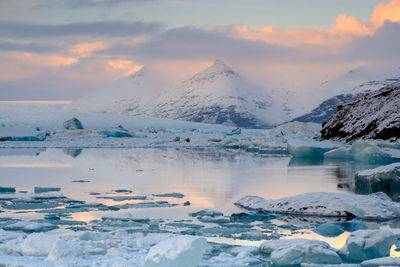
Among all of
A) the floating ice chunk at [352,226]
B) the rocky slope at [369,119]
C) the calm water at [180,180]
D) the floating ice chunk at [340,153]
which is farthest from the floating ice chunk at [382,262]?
the rocky slope at [369,119]

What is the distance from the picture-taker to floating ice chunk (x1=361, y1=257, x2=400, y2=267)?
466cm

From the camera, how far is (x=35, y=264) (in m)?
4.65

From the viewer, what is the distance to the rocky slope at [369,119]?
787 inches

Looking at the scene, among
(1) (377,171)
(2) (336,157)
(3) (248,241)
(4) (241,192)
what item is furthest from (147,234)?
(2) (336,157)

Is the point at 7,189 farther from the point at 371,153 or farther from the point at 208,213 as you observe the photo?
the point at 371,153

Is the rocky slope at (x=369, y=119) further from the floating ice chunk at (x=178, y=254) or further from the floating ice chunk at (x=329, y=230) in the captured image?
the floating ice chunk at (x=178, y=254)

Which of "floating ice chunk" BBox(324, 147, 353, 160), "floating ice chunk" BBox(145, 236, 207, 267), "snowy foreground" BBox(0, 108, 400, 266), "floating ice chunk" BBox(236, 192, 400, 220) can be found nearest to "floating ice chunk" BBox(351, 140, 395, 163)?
"floating ice chunk" BBox(324, 147, 353, 160)

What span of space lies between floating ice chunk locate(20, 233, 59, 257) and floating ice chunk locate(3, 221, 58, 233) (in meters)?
0.91

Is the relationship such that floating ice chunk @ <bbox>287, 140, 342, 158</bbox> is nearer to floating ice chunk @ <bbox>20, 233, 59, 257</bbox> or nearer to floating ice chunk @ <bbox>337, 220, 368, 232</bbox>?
floating ice chunk @ <bbox>337, 220, 368, 232</bbox>

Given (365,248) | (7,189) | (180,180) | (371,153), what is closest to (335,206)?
(365,248)

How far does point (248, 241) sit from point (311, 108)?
18348 cm

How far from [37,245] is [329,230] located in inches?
107

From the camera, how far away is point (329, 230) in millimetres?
5793

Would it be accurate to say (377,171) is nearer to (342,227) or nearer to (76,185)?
(342,227)
